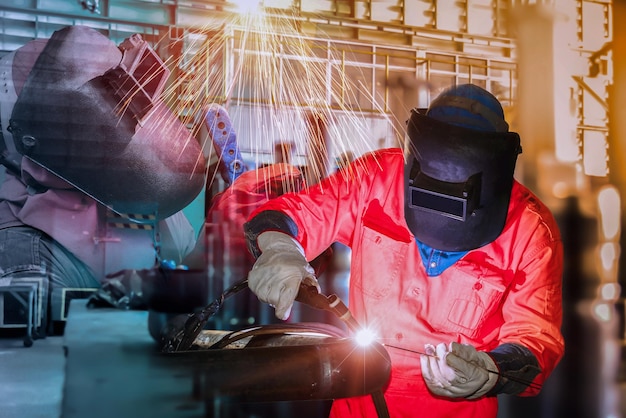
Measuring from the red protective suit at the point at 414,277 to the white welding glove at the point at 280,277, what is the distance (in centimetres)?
16

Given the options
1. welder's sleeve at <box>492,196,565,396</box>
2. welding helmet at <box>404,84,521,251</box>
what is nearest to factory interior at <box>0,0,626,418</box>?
welding helmet at <box>404,84,521,251</box>

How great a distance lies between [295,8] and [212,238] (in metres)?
0.82

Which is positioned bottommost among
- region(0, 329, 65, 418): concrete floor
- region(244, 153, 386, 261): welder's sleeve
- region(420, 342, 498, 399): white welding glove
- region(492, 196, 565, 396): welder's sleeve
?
region(0, 329, 65, 418): concrete floor

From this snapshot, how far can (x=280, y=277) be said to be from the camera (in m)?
1.35

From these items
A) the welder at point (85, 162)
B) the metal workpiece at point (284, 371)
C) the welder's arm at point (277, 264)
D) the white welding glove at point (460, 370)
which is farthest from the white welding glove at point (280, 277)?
the welder at point (85, 162)

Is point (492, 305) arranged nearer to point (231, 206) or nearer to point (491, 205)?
point (491, 205)

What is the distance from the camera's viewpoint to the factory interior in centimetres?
167

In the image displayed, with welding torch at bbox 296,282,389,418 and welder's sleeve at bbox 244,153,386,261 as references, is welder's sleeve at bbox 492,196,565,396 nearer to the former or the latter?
welding torch at bbox 296,282,389,418

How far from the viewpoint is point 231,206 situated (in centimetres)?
183

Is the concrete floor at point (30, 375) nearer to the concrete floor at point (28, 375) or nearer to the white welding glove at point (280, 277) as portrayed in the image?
the concrete floor at point (28, 375)

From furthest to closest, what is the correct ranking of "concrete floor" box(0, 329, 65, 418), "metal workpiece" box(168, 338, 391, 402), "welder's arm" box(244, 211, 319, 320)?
1. "concrete floor" box(0, 329, 65, 418)
2. "welder's arm" box(244, 211, 319, 320)
3. "metal workpiece" box(168, 338, 391, 402)

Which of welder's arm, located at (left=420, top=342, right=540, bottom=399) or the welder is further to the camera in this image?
the welder

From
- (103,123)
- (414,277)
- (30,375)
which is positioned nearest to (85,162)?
(103,123)

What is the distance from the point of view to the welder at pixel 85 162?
66.0 inches
